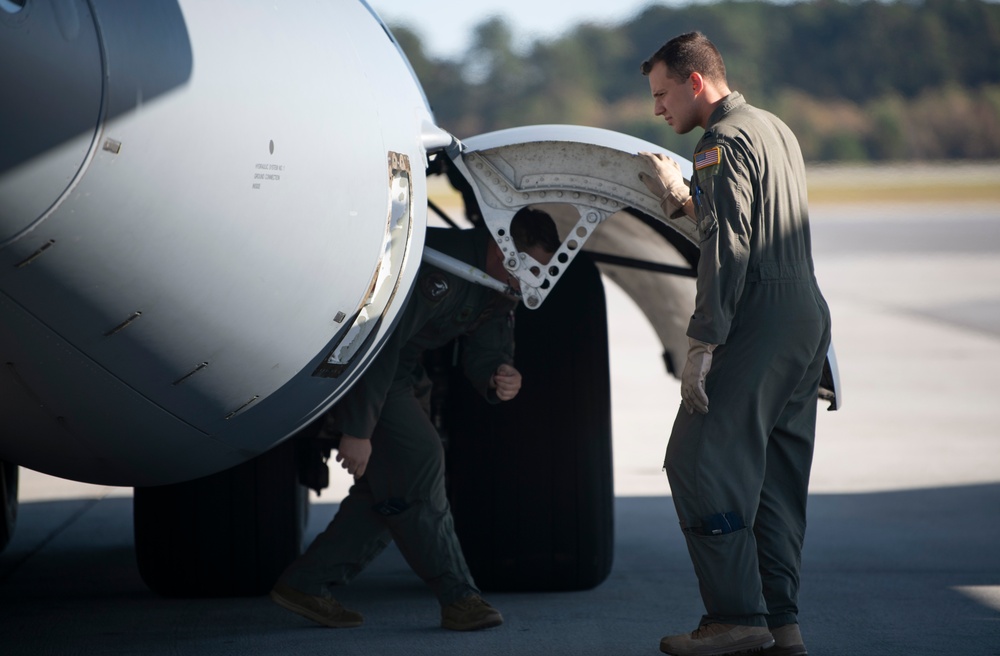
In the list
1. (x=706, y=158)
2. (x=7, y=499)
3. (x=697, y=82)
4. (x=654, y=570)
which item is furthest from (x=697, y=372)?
(x=7, y=499)

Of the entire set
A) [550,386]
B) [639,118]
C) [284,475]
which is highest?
[639,118]

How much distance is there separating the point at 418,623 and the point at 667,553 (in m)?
1.49

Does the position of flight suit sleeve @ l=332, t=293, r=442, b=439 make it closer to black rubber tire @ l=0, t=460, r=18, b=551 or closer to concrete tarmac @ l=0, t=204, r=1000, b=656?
concrete tarmac @ l=0, t=204, r=1000, b=656

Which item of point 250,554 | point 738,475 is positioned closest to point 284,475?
point 250,554

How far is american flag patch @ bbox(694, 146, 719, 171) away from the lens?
3288 millimetres

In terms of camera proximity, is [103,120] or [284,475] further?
[284,475]

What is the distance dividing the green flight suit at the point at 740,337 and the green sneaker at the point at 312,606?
3.90 ft

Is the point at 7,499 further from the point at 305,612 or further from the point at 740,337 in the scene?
the point at 740,337

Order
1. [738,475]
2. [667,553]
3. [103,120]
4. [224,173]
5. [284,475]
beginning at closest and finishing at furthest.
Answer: [103,120], [224,173], [738,475], [284,475], [667,553]

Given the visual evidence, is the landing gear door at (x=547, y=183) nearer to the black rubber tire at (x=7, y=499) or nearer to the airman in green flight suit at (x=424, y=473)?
the airman in green flight suit at (x=424, y=473)

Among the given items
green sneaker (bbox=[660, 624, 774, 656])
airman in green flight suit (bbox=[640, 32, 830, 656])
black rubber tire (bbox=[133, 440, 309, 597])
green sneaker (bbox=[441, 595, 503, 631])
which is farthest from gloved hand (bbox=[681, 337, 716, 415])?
black rubber tire (bbox=[133, 440, 309, 597])

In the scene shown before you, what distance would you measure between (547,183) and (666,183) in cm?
→ 36

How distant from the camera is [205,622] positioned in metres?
3.96

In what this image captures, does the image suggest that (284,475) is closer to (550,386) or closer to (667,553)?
(550,386)
